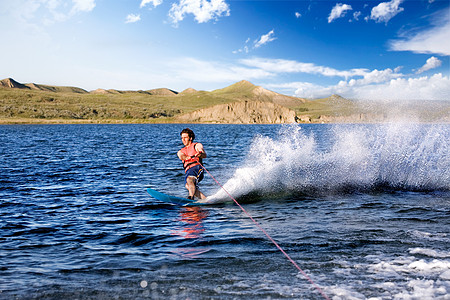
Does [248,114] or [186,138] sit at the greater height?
[248,114]

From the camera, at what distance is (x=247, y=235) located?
7598 mm

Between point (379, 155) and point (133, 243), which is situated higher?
Result: point (379, 155)

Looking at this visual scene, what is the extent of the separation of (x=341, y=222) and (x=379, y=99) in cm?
1091

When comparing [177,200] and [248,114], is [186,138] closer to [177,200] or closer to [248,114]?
[177,200]

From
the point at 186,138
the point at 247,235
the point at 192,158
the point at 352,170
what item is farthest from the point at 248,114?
the point at 247,235

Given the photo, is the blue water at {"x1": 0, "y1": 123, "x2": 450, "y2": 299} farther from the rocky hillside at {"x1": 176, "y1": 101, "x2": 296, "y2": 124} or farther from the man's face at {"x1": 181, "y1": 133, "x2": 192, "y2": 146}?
the rocky hillside at {"x1": 176, "y1": 101, "x2": 296, "y2": 124}

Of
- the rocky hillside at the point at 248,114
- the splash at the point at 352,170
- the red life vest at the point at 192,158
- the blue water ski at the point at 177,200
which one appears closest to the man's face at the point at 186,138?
the red life vest at the point at 192,158

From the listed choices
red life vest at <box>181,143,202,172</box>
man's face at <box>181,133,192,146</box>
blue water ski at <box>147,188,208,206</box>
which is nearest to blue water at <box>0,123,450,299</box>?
blue water ski at <box>147,188,208,206</box>

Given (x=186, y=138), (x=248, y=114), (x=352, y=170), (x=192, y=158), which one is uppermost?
(x=248, y=114)

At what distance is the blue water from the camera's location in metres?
5.05

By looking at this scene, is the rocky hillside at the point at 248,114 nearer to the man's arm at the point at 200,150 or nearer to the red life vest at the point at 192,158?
the red life vest at the point at 192,158

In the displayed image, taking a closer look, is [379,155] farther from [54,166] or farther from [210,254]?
[54,166]

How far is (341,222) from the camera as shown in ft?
27.8

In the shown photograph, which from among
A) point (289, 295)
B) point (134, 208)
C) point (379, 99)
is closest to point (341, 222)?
point (289, 295)
